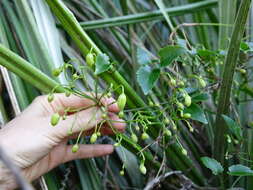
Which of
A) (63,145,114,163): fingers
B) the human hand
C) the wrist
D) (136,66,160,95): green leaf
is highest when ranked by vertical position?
(136,66,160,95): green leaf

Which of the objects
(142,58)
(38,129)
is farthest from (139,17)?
(38,129)

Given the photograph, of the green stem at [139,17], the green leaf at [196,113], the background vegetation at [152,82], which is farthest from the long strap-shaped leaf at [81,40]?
the green stem at [139,17]

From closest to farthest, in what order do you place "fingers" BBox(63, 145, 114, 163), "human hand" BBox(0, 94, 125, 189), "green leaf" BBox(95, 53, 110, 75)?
"green leaf" BBox(95, 53, 110, 75) < "human hand" BBox(0, 94, 125, 189) < "fingers" BBox(63, 145, 114, 163)

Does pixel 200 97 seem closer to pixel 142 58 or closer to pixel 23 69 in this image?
pixel 142 58

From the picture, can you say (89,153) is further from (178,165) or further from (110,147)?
(178,165)

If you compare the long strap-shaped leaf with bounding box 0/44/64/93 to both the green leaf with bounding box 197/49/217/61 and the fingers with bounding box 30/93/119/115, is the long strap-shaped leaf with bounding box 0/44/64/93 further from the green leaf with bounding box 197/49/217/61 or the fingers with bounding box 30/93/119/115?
the green leaf with bounding box 197/49/217/61

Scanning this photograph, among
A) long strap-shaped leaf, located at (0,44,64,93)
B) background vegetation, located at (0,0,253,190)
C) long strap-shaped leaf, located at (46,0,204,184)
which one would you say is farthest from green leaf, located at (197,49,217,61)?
long strap-shaped leaf, located at (0,44,64,93)
